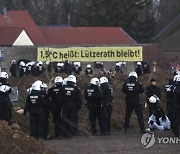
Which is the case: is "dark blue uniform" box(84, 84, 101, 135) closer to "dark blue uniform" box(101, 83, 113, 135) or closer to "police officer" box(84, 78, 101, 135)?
"police officer" box(84, 78, 101, 135)

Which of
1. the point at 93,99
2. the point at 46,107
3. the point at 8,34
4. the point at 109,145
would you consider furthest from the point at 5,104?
the point at 8,34

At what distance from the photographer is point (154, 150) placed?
60.5ft

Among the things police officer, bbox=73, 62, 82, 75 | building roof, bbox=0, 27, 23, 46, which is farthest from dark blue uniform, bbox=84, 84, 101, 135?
building roof, bbox=0, 27, 23, 46

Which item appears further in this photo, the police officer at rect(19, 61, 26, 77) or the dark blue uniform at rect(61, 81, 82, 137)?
the police officer at rect(19, 61, 26, 77)

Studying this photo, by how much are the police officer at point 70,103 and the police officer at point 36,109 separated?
28.3 inches

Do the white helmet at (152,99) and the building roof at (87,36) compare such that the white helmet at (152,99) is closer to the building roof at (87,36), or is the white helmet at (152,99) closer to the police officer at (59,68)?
the police officer at (59,68)

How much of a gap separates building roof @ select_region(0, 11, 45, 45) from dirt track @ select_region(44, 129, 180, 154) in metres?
53.4

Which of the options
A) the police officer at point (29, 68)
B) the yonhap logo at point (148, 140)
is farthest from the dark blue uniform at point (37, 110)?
the police officer at point (29, 68)

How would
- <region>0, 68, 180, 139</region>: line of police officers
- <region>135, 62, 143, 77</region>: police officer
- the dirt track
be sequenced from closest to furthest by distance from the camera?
the dirt track, <region>0, 68, 180, 139</region>: line of police officers, <region>135, 62, 143, 77</region>: police officer

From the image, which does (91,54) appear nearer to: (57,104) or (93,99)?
(93,99)

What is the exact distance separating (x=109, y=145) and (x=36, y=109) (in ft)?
11.5

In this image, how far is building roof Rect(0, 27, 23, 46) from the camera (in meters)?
68.9

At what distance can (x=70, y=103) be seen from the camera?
23297mm

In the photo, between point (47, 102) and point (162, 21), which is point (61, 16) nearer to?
point (162, 21)
